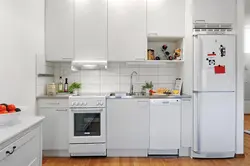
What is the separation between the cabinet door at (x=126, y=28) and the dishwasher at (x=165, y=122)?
3.02ft

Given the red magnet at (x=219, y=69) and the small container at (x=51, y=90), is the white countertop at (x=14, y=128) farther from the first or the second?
the red magnet at (x=219, y=69)

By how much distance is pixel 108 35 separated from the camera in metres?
3.43

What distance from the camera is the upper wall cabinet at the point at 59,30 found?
3.39 meters

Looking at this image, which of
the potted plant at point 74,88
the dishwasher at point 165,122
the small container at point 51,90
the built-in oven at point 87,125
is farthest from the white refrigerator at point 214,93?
the small container at point 51,90

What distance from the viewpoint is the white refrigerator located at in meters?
3.08

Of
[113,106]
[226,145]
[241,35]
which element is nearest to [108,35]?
[113,106]

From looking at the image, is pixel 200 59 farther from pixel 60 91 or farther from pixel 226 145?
pixel 60 91

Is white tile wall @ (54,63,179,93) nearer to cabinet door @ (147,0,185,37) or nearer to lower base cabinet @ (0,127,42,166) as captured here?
cabinet door @ (147,0,185,37)

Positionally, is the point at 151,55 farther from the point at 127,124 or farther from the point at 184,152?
the point at 184,152

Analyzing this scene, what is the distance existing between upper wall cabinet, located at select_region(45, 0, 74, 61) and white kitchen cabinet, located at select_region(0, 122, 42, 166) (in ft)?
5.64

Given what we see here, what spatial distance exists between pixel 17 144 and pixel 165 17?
283 centimetres

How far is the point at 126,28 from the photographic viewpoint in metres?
3.43

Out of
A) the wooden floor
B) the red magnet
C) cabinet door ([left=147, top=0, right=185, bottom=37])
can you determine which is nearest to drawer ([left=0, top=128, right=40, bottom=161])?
the wooden floor

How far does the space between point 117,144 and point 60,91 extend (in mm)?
1323
